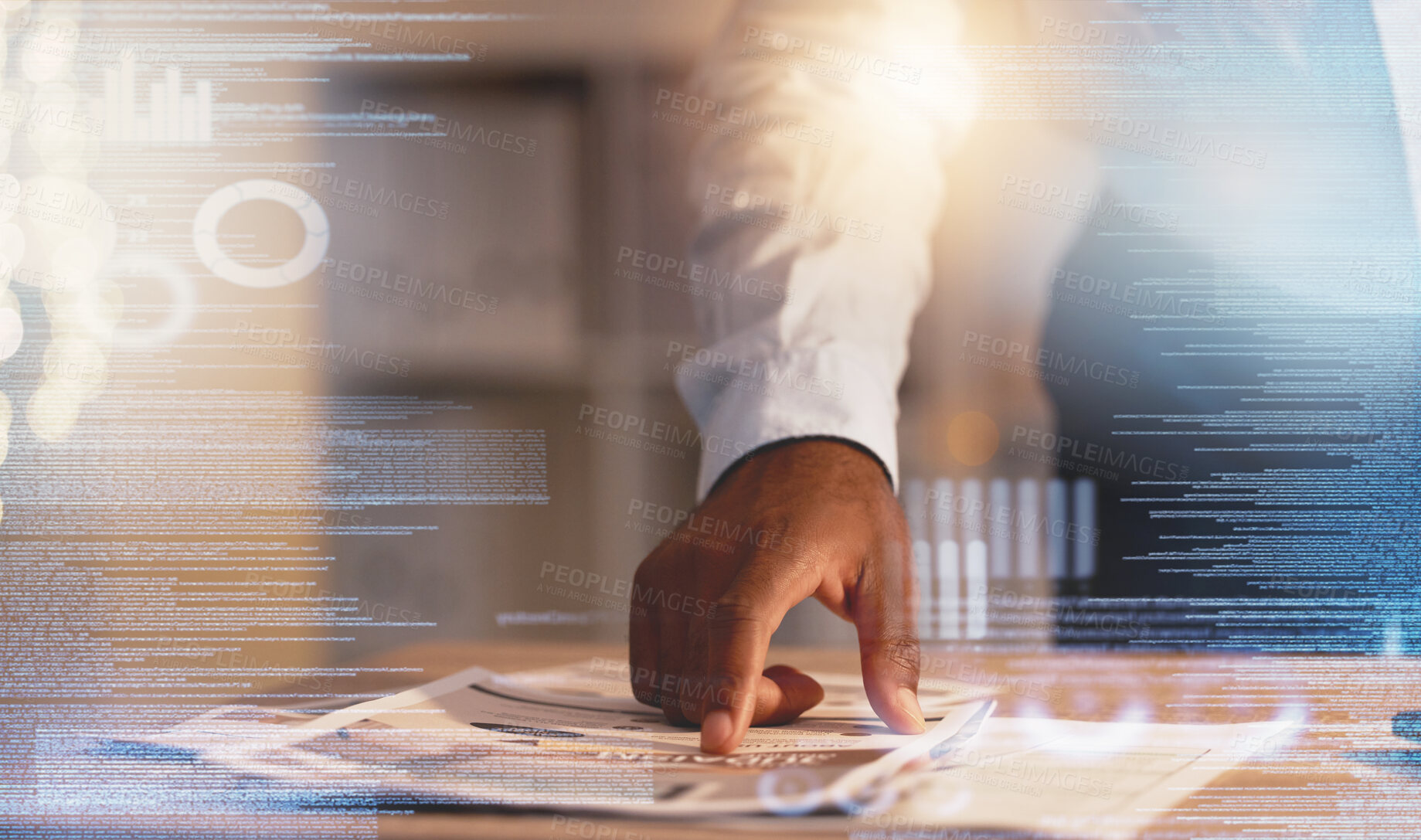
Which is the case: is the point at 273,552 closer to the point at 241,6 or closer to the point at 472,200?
the point at 241,6

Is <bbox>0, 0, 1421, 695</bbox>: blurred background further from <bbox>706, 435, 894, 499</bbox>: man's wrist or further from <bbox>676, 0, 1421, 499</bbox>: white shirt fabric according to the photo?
<bbox>706, 435, 894, 499</bbox>: man's wrist

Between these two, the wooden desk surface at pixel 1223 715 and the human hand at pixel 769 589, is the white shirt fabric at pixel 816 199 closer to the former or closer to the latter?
the human hand at pixel 769 589

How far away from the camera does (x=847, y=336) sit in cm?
65

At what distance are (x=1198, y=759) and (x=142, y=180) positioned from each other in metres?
0.86

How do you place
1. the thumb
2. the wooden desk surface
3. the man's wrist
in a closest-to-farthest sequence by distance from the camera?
the wooden desk surface → the thumb → the man's wrist

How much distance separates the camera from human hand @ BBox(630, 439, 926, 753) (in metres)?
0.44

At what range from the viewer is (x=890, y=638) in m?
0.48

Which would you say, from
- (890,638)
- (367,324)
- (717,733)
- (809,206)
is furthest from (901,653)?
(367,324)
